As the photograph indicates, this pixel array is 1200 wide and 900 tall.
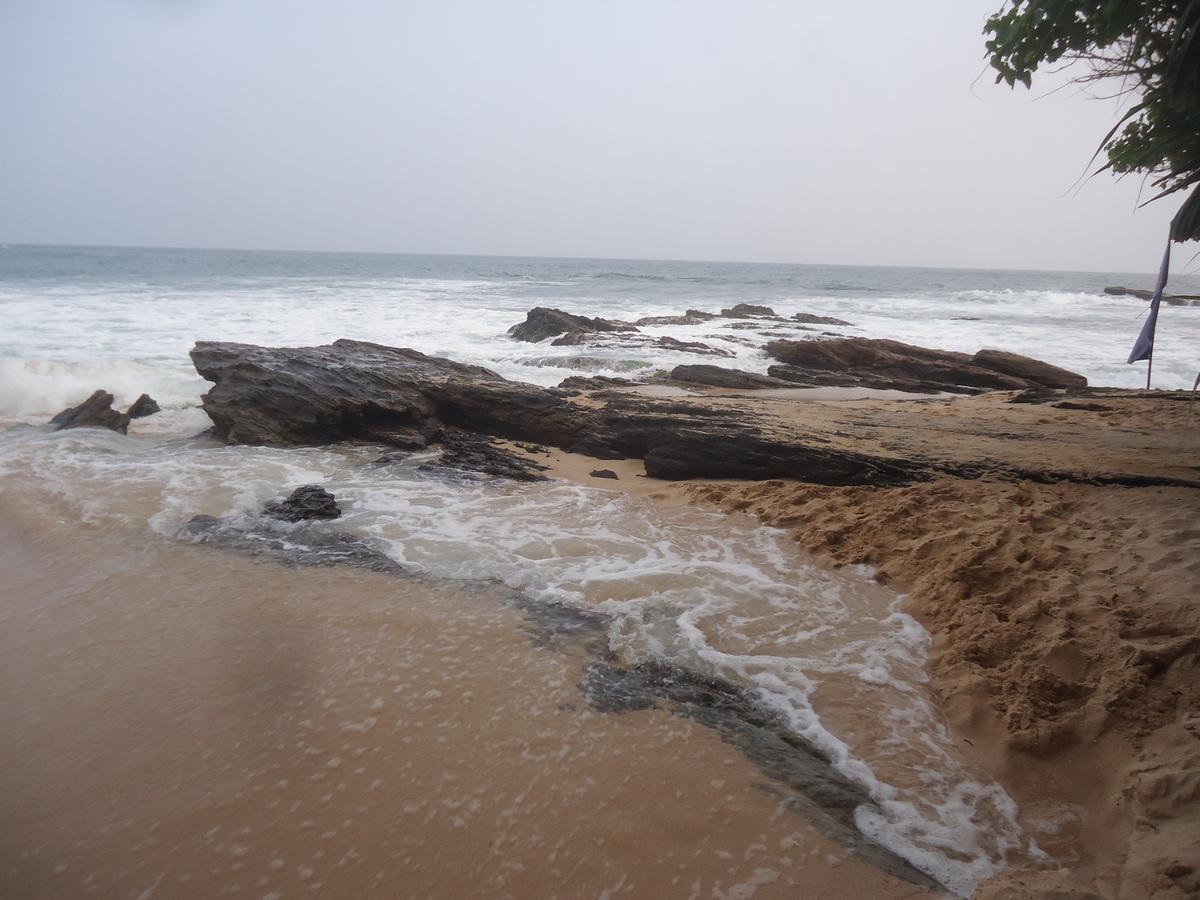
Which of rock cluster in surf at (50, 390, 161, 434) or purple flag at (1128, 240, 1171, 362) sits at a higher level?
purple flag at (1128, 240, 1171, 362)

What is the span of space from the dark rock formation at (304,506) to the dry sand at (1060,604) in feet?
8.05

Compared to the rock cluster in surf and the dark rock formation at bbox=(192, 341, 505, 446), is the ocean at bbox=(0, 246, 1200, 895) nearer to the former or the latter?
the rock cluster in surf

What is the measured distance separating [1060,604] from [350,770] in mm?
3421

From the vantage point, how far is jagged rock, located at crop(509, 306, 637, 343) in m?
18.5

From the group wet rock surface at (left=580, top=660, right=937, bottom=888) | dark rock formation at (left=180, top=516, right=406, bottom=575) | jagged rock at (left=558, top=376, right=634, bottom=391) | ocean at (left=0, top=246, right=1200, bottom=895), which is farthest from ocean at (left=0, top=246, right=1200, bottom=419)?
wet rock surface at (left=580, top=660, right=937, bottom=888)

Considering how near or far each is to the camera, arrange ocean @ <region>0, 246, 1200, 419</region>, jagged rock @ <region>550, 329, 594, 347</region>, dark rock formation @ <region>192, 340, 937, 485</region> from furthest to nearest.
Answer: jagged rock @ <region>550, 329, 594, 347</region>
ocean @ <region>0, 246, 1200, 419</region>
dark rock formation @ <region>192, 340, 937, 485</region>

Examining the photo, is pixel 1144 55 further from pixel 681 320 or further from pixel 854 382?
pixel 681 320

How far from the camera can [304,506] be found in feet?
16.9

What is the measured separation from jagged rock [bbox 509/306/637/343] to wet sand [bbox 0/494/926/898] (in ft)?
50.1

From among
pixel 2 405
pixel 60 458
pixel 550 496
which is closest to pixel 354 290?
pixel 2 405

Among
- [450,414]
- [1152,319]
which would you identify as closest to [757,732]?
[1152,319]

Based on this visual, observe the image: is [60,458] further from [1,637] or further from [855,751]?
[855,751]

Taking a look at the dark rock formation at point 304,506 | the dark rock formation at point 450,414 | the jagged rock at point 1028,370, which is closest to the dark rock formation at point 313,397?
the dark rock formation at point 450,414

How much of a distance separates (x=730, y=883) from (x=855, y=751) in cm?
89
